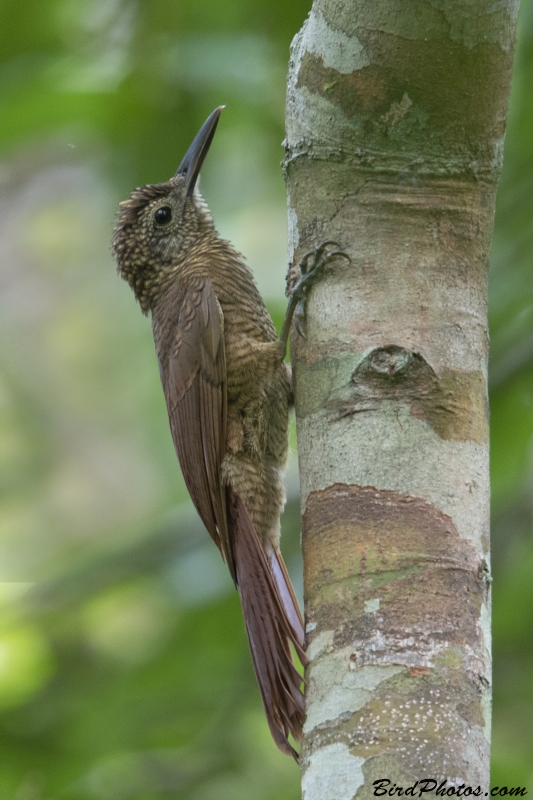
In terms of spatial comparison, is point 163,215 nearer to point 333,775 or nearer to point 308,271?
point 308,271

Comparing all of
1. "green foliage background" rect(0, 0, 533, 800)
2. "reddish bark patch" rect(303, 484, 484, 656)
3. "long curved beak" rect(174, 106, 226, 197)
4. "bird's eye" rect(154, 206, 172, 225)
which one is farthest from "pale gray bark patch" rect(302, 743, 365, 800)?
"bird's eye" rect(154, 206, 172, 225)

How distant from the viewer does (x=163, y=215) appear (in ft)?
12.3

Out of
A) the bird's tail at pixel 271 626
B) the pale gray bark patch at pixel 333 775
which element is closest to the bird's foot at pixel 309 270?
the bird's tail at pixel 271 626

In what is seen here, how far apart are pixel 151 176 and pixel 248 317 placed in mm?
900

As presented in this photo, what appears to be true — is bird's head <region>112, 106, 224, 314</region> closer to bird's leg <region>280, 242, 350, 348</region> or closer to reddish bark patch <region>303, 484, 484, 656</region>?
bird's leg <region>280, 242, 350, 348</region>

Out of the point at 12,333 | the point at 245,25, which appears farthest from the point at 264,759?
the point at 12,333

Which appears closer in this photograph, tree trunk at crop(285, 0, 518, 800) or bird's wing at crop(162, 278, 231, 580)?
tree trunk at crop(285, 0, 518, 800)

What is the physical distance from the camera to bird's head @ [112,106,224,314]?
3.74 meters

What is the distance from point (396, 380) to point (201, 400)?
1.34 m

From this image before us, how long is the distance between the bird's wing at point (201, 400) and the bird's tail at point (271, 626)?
7 cm

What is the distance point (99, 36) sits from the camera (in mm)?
3695

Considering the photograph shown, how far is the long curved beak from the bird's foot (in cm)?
141

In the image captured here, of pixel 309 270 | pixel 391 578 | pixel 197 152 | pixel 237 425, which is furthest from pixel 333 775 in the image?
pixel 197 152

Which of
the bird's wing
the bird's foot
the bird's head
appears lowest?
the bird's foot
